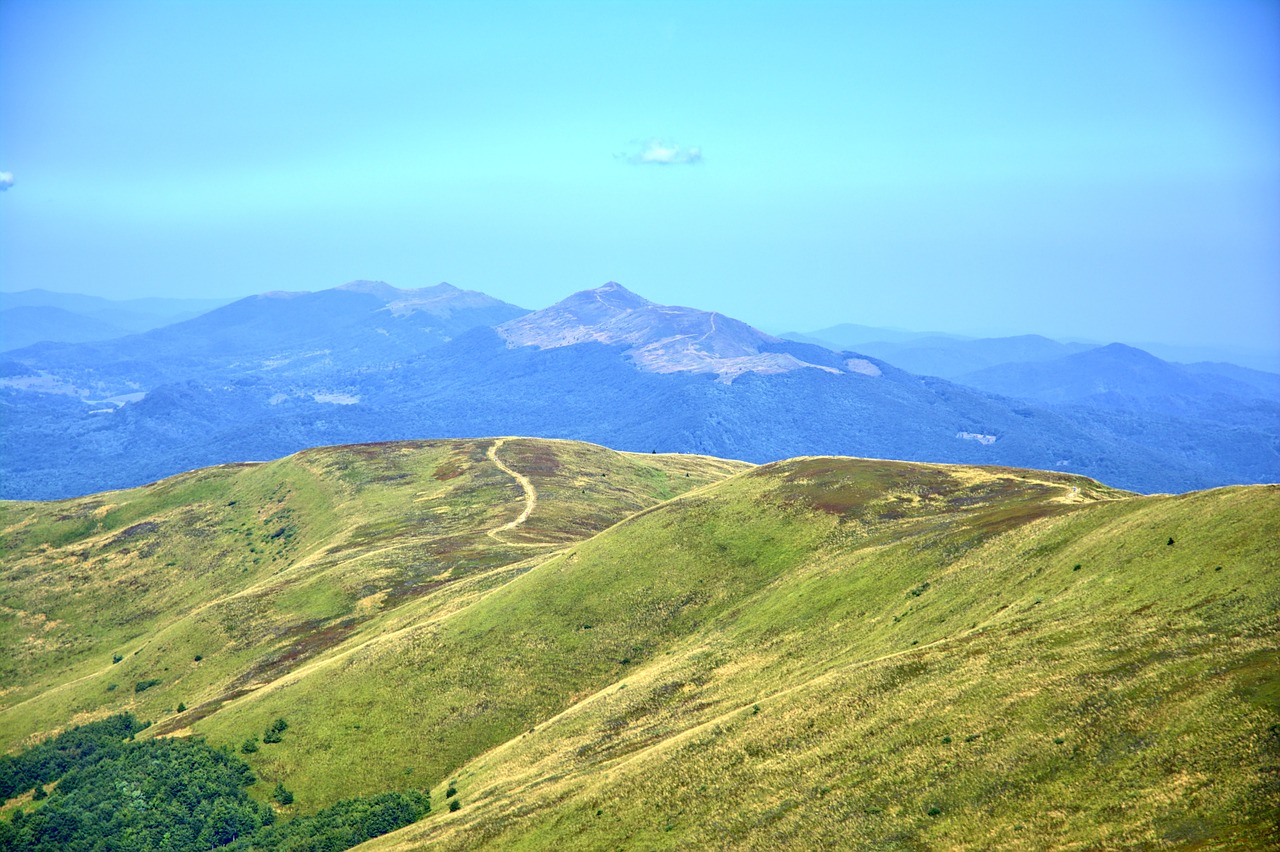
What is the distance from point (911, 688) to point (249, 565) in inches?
5320

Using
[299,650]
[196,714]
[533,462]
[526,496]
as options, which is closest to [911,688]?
[196,714]

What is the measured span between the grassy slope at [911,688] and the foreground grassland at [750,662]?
0.64 feet

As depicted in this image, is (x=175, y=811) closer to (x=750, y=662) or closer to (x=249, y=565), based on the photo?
(x=750, y=662)

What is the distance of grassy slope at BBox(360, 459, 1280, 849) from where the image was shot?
111ft

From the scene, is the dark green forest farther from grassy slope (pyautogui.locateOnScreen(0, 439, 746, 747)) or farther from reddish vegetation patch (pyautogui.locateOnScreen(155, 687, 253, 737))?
grassy slope (pyautogui.locateOnScreen(0, 439, 746, 747))

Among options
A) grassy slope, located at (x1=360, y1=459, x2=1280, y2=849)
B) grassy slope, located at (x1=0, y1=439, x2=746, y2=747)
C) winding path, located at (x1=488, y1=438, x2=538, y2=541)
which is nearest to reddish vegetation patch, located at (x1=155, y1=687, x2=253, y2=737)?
grassy slope, located at (x1=0, y1=439, x2=746, y2=747)

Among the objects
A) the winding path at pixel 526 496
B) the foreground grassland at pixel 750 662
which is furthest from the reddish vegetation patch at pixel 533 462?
the foreground grassland at pixel 750 662

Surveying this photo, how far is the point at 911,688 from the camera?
46281 millimetres

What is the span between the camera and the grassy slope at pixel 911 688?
111ft

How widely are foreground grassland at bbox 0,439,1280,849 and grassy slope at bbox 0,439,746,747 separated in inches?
31.2

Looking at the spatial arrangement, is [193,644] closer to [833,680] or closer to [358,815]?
[358,815]

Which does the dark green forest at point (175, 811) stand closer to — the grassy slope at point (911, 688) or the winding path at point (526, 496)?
the grassy slope at point (911, 688)

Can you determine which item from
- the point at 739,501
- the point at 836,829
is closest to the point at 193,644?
the point at 739,501

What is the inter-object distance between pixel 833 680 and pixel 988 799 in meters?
17.0
